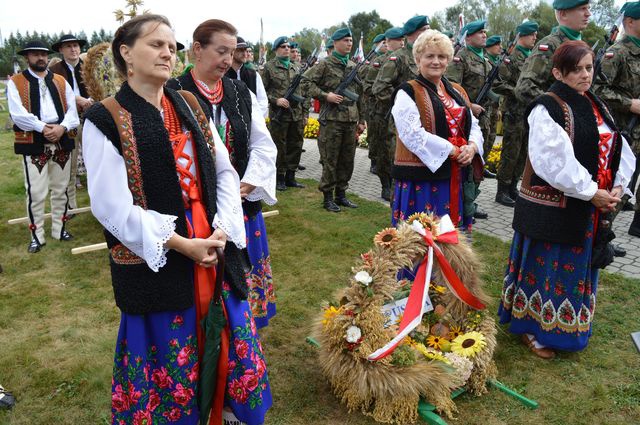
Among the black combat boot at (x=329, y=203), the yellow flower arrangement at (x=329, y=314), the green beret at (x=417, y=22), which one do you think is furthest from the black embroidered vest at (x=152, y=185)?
the black combat boot at (x=329, y=203)

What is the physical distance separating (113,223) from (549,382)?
9.55 ft

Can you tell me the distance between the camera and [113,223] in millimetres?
2031

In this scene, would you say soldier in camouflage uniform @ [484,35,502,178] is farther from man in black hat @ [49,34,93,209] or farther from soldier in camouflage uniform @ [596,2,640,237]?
man in black hat @ [49,34,93,209]

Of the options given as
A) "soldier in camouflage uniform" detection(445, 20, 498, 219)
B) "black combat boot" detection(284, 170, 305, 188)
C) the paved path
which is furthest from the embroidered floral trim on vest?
"black combat boot" detection(284, 170, 305, 188)

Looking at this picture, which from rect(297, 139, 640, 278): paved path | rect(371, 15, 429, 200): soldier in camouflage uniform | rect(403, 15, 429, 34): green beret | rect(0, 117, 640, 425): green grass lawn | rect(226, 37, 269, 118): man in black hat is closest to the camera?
rect(0, 117, 640, 425): green grass lawn

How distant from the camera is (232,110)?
326 centimetres

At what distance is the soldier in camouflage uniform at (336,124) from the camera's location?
24.4ft

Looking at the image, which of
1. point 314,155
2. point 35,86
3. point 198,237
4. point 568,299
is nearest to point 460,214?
point 568,299

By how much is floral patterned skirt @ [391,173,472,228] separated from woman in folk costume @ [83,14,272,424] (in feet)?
6.79

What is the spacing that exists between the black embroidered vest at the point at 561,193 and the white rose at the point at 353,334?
142 centimetres

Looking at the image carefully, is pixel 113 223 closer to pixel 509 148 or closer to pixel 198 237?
pixel 198 237

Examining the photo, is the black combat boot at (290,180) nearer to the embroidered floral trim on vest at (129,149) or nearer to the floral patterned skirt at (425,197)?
the floral patterned skirt at (425,197)

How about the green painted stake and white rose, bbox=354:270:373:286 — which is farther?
the green painted stake

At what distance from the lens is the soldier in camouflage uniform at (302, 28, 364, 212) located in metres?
7.43
